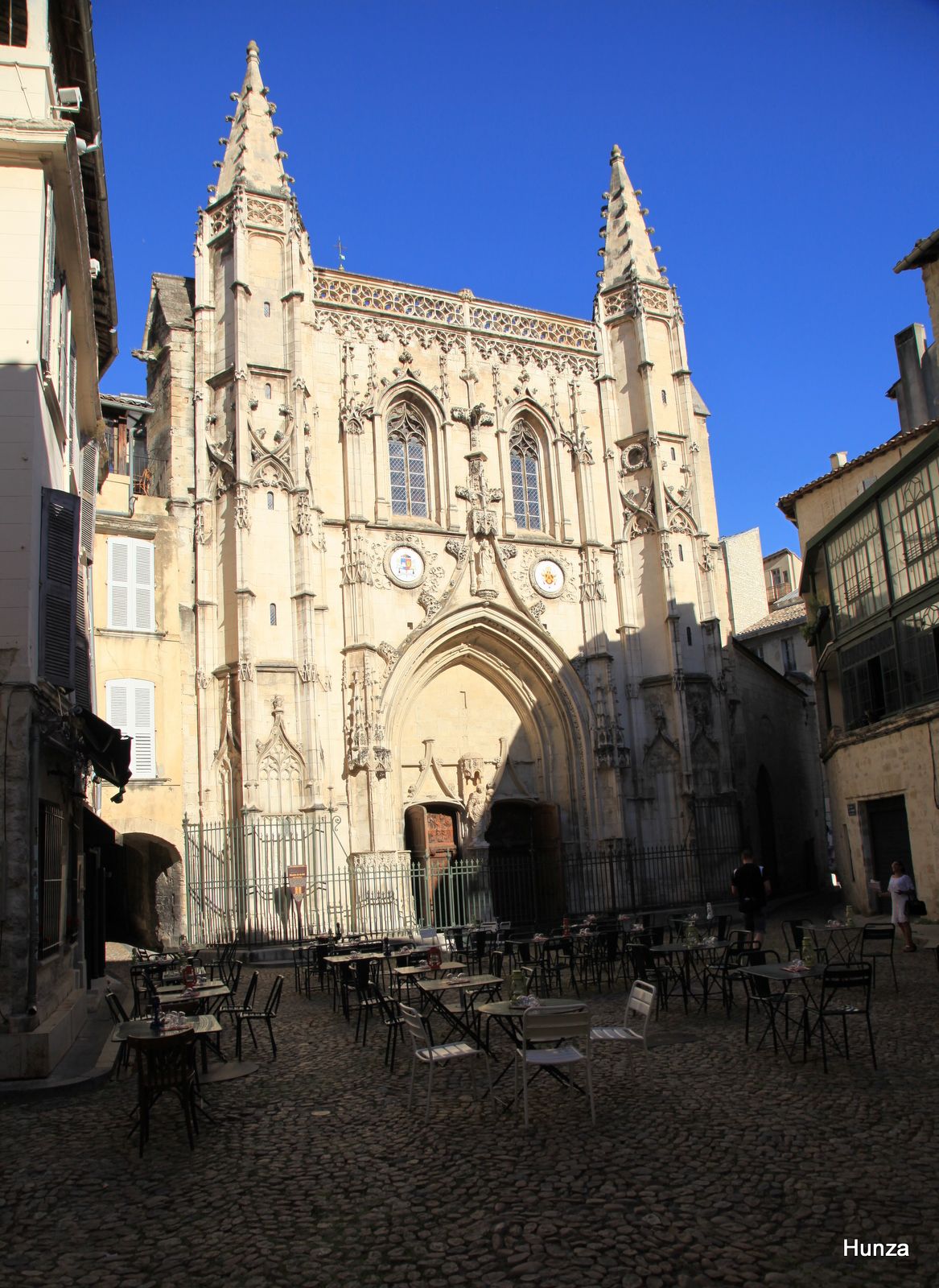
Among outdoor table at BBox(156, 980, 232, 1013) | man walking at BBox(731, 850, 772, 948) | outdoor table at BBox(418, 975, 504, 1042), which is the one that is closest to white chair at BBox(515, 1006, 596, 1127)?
outdoor table at BBox(418, 975, 504, 1042)

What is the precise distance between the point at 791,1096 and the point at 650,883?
17582 millimetres

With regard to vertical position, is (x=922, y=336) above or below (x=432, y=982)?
above

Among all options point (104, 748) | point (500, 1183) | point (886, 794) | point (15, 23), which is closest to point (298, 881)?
point (104, 748)

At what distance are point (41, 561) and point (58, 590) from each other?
41cm

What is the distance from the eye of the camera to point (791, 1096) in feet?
23.4

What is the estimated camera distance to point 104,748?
11.9 meters

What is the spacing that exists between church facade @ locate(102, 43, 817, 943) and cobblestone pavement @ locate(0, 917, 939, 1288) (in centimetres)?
1307

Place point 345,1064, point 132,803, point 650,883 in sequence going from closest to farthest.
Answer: point 345,1064, point 132,803, point 650,883

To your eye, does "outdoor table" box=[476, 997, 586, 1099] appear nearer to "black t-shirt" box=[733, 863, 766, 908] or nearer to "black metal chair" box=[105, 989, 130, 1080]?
"black metal chair" box=[105, 989, 130, 1080]

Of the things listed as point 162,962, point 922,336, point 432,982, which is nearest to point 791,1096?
point 432,982

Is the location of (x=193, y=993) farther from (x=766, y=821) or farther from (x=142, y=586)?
(x=766, y=821)

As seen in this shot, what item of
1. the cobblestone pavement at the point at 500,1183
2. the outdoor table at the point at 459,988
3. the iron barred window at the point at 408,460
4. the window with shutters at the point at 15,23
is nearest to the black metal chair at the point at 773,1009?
the cobblestone pavement at the point at 500,1183

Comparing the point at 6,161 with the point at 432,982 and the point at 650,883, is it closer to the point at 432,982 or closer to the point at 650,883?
the point at 432,982

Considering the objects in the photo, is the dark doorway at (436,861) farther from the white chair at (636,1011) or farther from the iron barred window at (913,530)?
the white chair at (636,1011)
